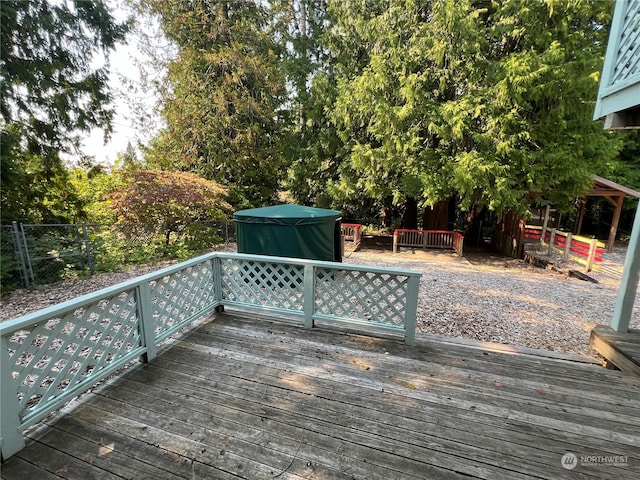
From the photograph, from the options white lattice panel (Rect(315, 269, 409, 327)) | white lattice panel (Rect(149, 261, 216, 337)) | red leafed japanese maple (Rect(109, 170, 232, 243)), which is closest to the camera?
white lattice panel (Rect(149, 261, 216, 337))

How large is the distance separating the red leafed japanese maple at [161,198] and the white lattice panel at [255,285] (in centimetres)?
484

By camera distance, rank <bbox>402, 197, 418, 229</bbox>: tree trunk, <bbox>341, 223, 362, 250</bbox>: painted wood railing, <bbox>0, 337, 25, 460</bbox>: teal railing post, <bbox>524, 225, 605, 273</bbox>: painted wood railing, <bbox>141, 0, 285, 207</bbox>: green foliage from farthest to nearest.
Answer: <bbox>402, 197, 418, 229</bbox>: tree trunk < <bbox>341, 223, 362, 250</bbox>: painted wood railing < <bbox>141, 0, 285, 207</bbox>: green foliage < <bbox>524, 225, 605, 273</bbox>: painted wood railing < <bbox>0, 337, 25, 460</bbox>: teal railing post

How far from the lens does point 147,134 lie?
38.0ft

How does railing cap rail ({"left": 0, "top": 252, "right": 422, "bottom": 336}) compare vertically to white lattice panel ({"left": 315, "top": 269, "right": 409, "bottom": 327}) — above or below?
above

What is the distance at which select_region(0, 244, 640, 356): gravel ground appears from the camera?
425cm

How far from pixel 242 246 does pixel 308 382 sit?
11.9 feet

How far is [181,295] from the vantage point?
3.15 meters

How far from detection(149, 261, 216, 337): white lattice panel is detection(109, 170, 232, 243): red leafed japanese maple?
16.0ft

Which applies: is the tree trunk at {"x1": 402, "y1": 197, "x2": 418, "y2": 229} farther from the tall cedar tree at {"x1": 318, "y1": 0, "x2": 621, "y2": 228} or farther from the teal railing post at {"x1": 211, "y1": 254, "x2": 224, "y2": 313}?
the teal railing post at {"x1": 211, "y1": 254, "x2": 224, "y2": 313}

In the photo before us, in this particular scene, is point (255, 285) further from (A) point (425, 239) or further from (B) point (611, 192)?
(B) point (611, 192)

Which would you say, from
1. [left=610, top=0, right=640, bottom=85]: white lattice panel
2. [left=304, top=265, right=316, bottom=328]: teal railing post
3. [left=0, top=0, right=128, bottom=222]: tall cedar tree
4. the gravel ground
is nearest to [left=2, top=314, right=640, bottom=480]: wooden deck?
[left=304, top=265, right=316, bottom=328]: teal railing post

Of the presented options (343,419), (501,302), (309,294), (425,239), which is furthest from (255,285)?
(425,239)

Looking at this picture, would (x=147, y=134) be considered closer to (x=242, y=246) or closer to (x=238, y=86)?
(x=238, y=86)

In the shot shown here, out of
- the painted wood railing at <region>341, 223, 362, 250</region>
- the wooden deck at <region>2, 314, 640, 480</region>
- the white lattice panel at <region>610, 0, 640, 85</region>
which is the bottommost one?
the painted wood railing at <region>341, 223, 362, 250</region>
